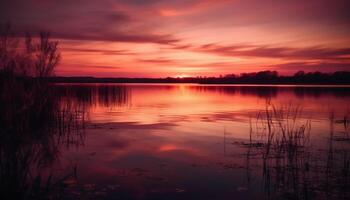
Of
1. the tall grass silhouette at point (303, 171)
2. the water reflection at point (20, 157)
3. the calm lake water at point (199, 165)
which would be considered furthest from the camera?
the calm lake water at point (199, 165)

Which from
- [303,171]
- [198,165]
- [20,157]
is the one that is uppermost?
[20,157]

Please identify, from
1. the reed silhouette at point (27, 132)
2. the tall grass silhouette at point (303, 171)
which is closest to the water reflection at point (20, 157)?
the reed silhouette at point (27, 132)

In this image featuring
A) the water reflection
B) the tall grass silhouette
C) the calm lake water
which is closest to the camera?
the water reflection

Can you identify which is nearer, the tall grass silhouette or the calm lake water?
the tall grass silhouette

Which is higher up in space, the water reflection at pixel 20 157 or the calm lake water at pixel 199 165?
the water reflection at pixel 20 157

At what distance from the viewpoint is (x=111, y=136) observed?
1314 centimetres

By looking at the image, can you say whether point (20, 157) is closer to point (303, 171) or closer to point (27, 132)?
point (27, 132)

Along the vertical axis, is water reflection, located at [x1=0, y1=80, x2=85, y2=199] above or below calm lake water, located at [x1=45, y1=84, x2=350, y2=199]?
above

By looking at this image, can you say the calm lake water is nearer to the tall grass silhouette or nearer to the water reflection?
the tall grass silhouette

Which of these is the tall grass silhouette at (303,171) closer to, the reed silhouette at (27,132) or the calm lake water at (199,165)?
the calm lake water at (199,165)

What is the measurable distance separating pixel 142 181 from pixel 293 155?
4306 millimetres

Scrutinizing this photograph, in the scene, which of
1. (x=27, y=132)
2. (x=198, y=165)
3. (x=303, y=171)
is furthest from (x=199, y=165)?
(x=27, y=132)

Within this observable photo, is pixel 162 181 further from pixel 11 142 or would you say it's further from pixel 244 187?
pixel 11 142

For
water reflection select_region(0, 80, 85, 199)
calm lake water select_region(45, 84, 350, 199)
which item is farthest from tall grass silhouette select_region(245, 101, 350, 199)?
water reflection select_region(0, 80, 85, 199)
